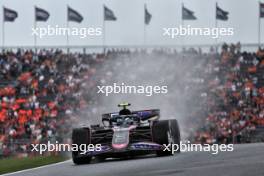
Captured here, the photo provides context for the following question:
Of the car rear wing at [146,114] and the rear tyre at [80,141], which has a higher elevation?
the car rear wing at [146,114]

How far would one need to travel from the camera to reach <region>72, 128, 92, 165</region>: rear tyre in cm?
1984

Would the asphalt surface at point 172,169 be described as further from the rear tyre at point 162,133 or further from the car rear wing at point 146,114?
the car rear wing at point 146,114

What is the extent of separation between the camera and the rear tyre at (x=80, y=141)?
19.8 m

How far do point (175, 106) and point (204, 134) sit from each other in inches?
120

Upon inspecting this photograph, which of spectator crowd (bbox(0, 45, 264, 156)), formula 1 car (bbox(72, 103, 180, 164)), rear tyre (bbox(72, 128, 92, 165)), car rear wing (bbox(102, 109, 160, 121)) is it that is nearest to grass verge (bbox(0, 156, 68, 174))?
rear tyre (bbox(72, 128, 92, 165))

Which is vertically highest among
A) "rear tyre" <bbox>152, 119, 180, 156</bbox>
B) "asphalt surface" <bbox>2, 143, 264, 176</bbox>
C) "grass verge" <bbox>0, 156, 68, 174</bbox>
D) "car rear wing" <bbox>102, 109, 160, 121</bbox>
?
"car rear wing" <bbox>102, 109, 160, 121</bbox>

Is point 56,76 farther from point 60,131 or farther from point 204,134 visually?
point 204,134

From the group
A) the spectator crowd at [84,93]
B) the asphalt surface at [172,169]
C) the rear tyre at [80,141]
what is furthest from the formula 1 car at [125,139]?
the spectator crowd at [84,93]

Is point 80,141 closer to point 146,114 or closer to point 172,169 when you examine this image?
point 146,114

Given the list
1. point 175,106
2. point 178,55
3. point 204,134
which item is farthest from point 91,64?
point 204,134

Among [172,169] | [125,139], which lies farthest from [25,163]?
[172,169]

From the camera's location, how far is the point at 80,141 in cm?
2003

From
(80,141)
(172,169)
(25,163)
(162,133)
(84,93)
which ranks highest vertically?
(84,93)

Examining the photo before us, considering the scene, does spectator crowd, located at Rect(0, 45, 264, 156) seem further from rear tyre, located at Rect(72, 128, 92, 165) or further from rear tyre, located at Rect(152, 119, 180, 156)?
rear tyre, located at Rect(152, 119, 180, 156)
